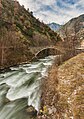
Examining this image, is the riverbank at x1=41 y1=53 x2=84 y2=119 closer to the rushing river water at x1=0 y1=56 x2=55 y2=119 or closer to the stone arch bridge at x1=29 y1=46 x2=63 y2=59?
the rushing river water at x1=0 y1=56 x2=55 y2=119

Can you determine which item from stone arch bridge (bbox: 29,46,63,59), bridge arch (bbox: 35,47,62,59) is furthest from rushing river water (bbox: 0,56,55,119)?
bridge arch (bbox: 35,47,62,59)

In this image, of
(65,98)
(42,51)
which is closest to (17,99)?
(65,98)

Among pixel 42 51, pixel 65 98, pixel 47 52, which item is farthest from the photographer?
pixel 47 52

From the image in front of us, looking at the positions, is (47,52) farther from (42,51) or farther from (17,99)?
(17,99)

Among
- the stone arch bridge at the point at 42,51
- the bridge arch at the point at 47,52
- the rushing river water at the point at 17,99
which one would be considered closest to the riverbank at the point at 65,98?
the rushing river water at the point at 17,99

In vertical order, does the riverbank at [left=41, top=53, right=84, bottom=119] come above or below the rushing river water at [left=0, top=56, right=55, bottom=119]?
above

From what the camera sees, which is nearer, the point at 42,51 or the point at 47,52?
the point at 42,51

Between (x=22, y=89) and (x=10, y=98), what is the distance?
12.6 feet

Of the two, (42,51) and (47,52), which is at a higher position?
(42,51)

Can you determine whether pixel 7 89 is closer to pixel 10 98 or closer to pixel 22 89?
pixel 22 89

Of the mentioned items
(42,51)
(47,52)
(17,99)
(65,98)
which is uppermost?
(65,98)

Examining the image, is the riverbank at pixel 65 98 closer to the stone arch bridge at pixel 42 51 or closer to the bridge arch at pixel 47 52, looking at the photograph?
the stone arch bridge at pixel 42 51

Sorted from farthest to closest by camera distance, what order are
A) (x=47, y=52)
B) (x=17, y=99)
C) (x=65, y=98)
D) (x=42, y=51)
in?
(x=47, y=52)
(x=42, y=51)
(x=17, y=99)
(x=65, y=98)

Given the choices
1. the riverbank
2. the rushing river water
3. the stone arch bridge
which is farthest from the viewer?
the stone arch bridge
